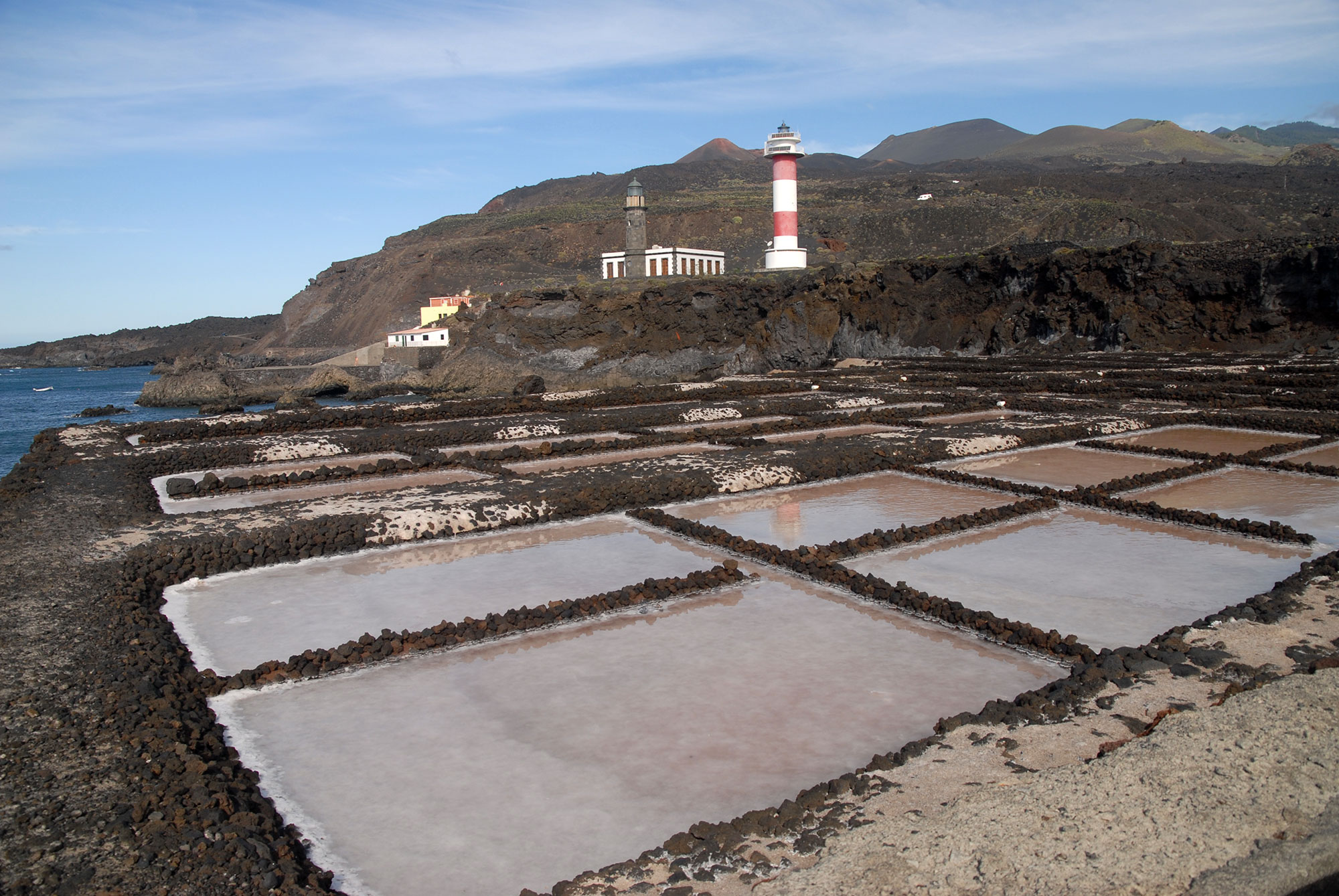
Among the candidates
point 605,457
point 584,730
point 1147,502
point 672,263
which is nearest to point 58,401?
point 672,263

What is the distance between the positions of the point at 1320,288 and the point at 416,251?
68.9 m

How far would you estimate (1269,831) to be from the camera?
2.38m

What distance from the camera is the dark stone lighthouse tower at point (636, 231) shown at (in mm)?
40094

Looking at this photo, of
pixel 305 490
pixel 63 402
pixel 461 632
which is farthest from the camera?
pixel 63 402

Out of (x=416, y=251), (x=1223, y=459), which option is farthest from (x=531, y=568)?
(x=416, y=251)

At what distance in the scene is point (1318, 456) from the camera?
9.41m

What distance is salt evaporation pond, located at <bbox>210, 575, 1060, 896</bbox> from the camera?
2824 millimetres

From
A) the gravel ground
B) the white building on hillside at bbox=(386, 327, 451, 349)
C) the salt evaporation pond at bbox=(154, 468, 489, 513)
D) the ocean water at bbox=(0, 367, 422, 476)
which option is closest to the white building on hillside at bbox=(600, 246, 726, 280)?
the white building on hillside at bbox=(386, 327, 451, 349)

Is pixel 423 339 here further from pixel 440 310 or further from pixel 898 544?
pixel 898 544

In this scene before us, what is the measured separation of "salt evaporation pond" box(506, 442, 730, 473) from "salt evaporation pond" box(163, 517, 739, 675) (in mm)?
2743

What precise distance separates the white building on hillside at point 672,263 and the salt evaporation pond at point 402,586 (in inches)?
1344

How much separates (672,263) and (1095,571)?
123ft

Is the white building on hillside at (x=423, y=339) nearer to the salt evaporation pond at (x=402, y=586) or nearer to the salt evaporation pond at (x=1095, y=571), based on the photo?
the salt evaporation pond at (x=402, y=586)

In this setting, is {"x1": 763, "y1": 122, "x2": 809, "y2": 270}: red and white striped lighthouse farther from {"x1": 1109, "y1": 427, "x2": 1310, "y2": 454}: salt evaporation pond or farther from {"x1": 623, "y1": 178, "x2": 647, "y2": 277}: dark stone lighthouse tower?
{"x1": 1109, "y1": 427, "x2": 1310, "y2": 454}: salt evaporation pond
